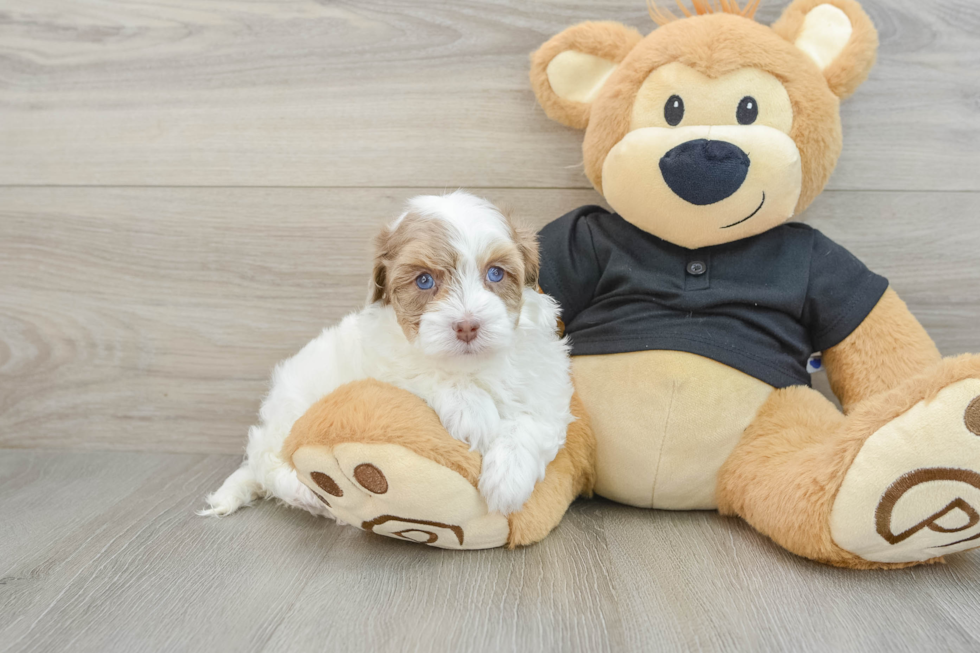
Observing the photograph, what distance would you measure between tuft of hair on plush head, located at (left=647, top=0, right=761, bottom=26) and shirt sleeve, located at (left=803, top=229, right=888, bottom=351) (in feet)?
1.41

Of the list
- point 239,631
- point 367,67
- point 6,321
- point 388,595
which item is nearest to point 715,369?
point 388,595

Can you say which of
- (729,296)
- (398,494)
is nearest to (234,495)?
(398,494)

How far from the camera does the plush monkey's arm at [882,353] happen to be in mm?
1084

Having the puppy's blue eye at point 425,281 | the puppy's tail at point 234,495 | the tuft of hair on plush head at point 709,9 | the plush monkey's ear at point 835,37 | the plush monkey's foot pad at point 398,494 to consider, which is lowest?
the puppy's tail at point 234,495

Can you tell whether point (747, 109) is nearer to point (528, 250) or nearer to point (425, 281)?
A: point (528, 250)

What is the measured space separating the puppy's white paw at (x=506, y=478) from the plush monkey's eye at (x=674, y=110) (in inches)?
22.4

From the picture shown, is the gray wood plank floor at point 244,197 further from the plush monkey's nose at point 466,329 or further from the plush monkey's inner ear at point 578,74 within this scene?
the plush monkey's nose at point 466,329

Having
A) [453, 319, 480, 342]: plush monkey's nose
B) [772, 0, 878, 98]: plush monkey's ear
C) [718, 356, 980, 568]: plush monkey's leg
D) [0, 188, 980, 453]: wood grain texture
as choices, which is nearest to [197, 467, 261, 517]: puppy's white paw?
[0, 188, 980, 453]: wood grain texture

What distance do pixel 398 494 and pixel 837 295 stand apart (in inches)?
31.0

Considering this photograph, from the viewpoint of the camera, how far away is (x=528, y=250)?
1.01 metres

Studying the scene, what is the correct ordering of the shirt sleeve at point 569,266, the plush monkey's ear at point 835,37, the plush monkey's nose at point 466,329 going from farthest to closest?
1. the shirt sleeve at point 569,266
2. the plush monkey's ear at point 835,37
3. the plush monkey's nose at point 466,329

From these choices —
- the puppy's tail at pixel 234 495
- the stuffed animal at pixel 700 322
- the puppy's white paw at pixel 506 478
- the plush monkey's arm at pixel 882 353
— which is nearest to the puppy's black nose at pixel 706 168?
the stuffed animal at pixel 700 322

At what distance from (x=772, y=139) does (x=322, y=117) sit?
85 cm

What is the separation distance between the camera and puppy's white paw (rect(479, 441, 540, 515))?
0.91 metres
